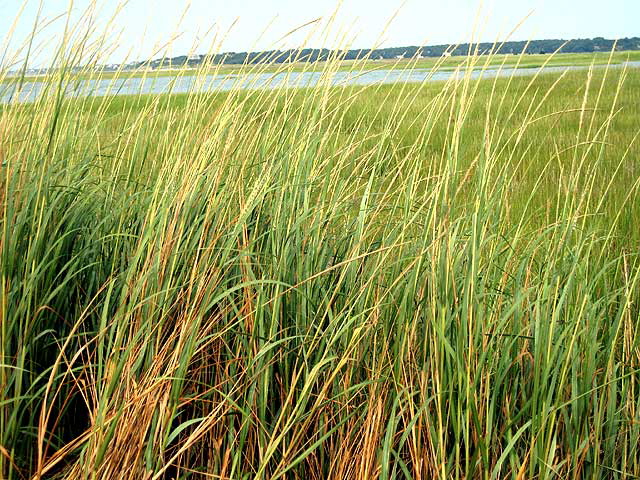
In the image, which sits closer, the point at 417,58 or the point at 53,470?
the point at 53,470

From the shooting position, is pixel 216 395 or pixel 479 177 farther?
pixel 216 395

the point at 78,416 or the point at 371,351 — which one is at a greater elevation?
the point at 371,351

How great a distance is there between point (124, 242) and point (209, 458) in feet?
2.16

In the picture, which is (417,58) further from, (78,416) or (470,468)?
(78,416)

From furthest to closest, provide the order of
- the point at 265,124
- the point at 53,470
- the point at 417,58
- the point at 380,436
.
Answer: the point at 265,124
the point at 417,58
the point at 53,470
the point at 380,436

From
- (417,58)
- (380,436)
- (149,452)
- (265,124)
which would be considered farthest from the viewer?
(265,124)

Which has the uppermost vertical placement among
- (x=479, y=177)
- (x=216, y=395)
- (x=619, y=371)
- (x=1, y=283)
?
(x=479, y=177)

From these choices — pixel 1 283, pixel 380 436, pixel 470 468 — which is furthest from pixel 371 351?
pixel 1 283

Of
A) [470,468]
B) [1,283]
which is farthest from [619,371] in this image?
[1,283]

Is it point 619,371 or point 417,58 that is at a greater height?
point 417,58

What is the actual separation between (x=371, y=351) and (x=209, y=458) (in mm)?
470

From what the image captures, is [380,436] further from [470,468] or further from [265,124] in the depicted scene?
[265,124]

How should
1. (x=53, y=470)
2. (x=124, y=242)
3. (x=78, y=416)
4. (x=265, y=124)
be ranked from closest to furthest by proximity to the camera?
1. (x=53, y=470)
2. (x=78, y=416)
3. (x=124, y=242)
4. (x=265, y=124)

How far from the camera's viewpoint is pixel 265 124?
7.09 ft
